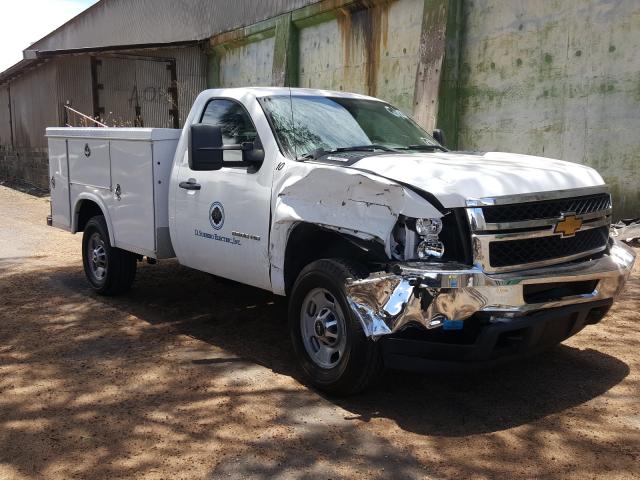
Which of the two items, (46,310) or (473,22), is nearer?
(46,310)

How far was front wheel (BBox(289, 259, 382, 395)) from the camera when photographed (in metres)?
3.99

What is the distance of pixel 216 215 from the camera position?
5.34 meters

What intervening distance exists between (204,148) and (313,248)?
3.38 feet

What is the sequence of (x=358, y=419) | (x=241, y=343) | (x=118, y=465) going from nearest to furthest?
(x=118, y=465) → (x=358, y=419) → (x=241, y=343)

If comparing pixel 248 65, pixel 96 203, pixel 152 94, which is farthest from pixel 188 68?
pixel 96 203

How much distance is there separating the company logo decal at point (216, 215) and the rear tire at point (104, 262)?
6.26ft

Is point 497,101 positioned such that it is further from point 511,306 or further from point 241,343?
point 511,306

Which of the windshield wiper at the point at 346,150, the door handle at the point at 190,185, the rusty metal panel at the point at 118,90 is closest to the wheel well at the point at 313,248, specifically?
the windshield wiper at the point at 346,150

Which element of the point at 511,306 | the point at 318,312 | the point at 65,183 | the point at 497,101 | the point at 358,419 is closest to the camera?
the point at 511,306

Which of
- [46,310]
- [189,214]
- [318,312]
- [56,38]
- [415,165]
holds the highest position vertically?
[56,38]

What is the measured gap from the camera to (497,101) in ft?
35.5

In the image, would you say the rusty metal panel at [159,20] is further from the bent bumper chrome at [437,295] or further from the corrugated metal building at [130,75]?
the bent bumper chrome at [437,295]

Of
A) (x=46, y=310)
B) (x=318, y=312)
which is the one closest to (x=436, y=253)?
(x=318, y=312)

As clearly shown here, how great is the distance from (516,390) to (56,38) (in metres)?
32.7
